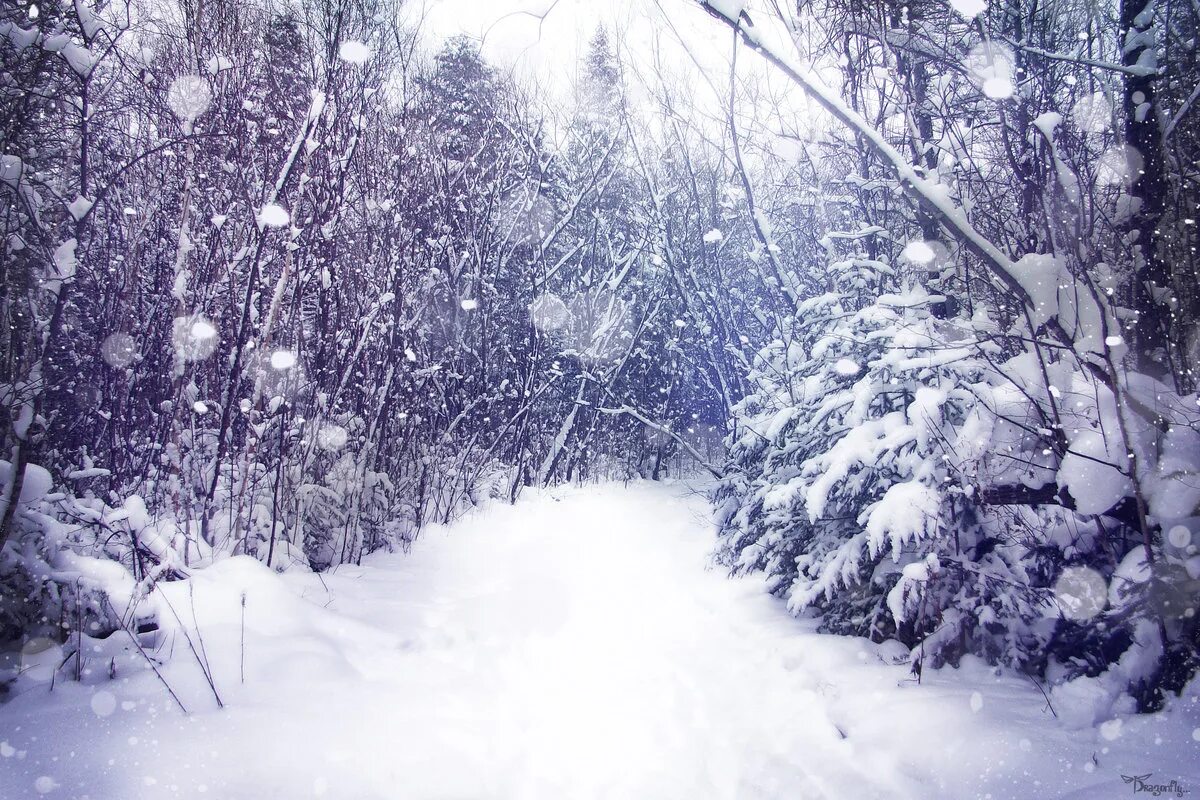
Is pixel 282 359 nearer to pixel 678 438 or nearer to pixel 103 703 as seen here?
pixel 103 703

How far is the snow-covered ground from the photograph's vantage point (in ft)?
6.18

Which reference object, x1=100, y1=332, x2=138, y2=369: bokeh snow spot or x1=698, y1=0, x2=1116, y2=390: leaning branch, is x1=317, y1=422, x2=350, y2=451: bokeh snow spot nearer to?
x1=100, y1=332, x2=138, y2=369: bokeh snow spot

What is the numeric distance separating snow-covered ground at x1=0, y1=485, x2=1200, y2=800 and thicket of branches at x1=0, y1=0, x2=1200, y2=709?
31 cm

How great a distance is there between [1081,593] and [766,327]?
3225mm

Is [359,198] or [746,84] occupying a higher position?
[746,84]

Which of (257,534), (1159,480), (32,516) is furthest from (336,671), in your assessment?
(1159,480)

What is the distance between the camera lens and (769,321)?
5.27 metres

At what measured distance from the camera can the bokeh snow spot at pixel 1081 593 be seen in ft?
8.18

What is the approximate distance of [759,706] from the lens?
278 centimetres

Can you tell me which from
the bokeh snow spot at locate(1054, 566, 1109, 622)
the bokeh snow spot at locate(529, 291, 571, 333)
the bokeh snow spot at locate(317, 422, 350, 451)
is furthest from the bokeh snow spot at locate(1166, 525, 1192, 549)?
the bokeh snow spot at locate(529, 291, 571, 333)

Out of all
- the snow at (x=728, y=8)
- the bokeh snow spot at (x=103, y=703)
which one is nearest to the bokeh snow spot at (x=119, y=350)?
the bokeh snow spot at (x=103, y=703)

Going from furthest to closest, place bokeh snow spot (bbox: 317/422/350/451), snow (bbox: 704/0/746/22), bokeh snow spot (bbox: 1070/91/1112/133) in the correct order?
bokeh snow spot (bbox: 317/422/350/451) < bokeh snow spot (bbox: 1070/91/1112/133) < snow (bbox: 704/0/746/22)

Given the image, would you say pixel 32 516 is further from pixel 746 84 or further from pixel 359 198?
pixel 746 84

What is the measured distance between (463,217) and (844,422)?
6.37 meters
